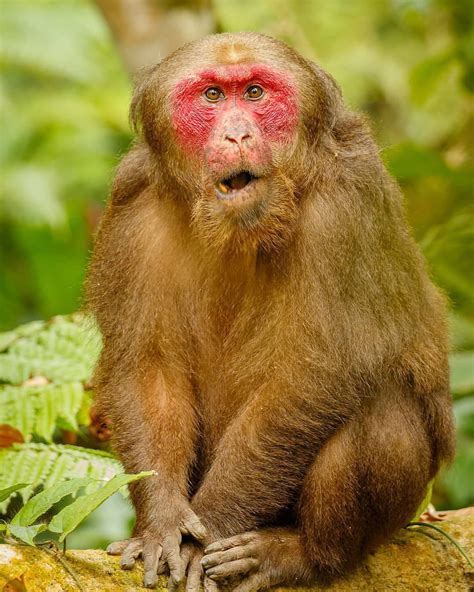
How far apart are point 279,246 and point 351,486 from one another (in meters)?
1.26

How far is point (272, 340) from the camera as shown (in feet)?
16.8

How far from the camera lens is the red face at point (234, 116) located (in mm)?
4840

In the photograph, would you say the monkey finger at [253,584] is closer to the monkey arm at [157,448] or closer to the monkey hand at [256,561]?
the monkey hand at [256,561]

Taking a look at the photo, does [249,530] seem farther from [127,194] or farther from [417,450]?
[127,194]

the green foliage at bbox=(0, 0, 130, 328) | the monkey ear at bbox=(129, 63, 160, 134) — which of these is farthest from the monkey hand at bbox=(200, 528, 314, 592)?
the green foliage at bbox=(0, 0, 130, 328)

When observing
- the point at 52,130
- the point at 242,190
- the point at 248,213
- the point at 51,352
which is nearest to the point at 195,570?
the point at 248,213

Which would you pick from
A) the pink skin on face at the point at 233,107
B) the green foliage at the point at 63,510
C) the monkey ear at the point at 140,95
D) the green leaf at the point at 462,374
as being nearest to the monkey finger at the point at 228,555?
the green foliage at the point at 63,510

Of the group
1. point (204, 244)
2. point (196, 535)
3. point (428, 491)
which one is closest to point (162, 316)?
point (204, 244)

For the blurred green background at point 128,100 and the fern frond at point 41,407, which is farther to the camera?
the blurred green background at point 128,100

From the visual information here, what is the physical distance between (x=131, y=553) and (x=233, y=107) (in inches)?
87.0

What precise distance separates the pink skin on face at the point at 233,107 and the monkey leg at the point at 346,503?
1493mm

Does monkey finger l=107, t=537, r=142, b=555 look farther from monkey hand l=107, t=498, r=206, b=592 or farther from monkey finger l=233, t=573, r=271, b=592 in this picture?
monkey finger l=233, t=573, r=271, b=592

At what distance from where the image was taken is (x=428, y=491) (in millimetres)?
5660

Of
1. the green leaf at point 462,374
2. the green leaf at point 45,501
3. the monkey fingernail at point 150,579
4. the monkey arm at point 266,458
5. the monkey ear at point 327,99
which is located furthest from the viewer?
the green leaf at point 462,374
